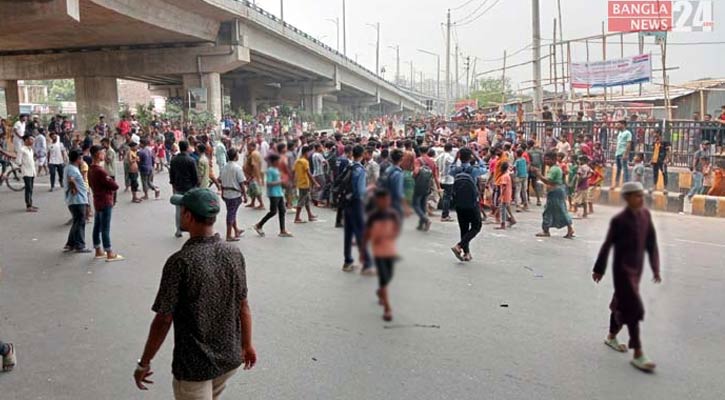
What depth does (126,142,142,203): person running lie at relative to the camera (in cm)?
1023

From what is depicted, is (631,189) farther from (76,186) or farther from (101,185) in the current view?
(76,186)

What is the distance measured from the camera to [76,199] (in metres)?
7.62

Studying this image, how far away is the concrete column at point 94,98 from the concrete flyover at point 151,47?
43mm

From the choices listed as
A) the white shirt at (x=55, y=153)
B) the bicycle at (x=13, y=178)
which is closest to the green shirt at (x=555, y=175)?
the white shirt at (x=55, y=153)

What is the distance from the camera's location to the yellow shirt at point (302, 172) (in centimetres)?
179

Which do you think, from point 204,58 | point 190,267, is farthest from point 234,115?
point 204,58

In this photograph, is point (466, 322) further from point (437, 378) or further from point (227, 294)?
point (227, 294)

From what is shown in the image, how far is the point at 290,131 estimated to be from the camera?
8.39ft

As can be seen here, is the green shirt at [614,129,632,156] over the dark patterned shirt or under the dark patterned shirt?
over

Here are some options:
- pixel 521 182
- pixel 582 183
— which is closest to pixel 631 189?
pixel 582 183

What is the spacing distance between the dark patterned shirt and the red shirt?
457 cm

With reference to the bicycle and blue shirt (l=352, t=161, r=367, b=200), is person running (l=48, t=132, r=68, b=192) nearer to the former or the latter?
the bicycle

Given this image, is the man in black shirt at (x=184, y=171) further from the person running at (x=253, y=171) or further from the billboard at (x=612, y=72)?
the billboard at (x=612, y=72)

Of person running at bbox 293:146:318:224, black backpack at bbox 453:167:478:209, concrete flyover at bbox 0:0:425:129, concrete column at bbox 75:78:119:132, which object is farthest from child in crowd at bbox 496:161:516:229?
concrete column at bbox 75:78:119:132
